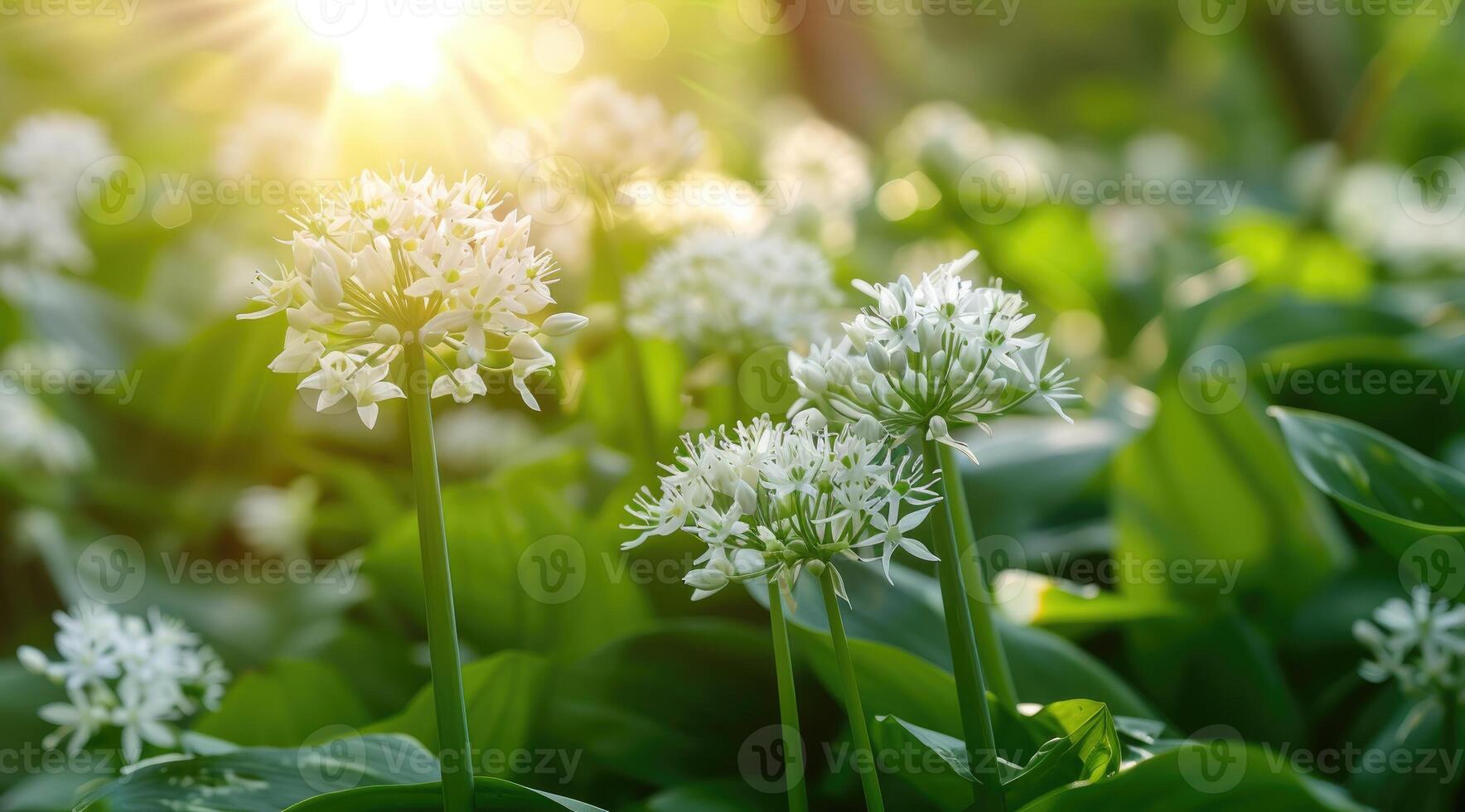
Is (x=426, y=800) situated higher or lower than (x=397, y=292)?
lower

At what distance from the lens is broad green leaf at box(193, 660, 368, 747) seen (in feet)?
2.73

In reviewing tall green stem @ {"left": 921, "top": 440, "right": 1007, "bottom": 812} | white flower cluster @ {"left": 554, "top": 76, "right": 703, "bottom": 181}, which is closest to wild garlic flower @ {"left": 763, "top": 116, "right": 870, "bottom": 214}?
white flower cluster @ {"left": 554, "top": 76, "right": 703, "bottom": 181}

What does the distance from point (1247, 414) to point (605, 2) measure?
3582 mm

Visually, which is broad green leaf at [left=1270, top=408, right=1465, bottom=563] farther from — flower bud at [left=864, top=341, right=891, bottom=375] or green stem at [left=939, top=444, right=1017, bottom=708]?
flower bud at [left=864, top=341, right=891, bottom=375]

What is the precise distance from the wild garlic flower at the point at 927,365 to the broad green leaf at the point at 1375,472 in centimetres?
28

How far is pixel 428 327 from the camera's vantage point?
500 millimetres

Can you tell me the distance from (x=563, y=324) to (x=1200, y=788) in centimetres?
44

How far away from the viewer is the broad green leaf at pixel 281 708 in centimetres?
83

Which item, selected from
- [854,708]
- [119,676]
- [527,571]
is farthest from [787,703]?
[119,676]

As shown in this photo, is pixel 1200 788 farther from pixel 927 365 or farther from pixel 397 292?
pixel 397 292

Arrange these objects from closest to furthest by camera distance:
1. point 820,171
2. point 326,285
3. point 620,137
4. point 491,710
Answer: point 326,285
point 491,710
point 620,137
point 820,171

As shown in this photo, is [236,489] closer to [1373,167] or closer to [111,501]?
[111,501]

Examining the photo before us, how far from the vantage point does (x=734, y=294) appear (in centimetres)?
96

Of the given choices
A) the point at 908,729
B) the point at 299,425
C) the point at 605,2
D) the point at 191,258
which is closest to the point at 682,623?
the point at 908,729
